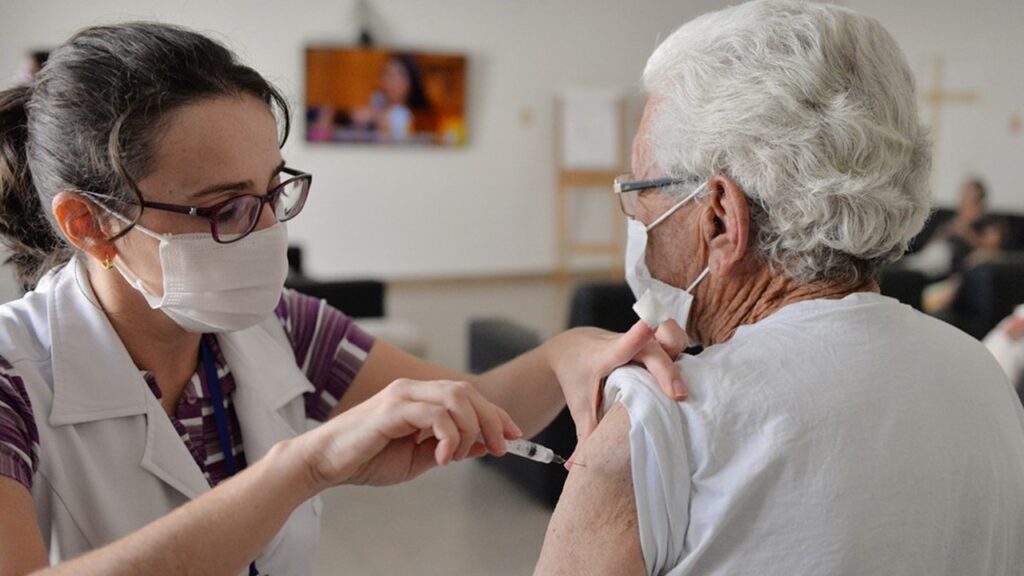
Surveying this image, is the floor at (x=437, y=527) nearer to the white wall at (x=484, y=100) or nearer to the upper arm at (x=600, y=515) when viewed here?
the upper arm at (x=600, y=515)

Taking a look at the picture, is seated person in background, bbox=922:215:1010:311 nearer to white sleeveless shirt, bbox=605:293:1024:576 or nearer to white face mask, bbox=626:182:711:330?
white face mask, bbox=626:182:711:330

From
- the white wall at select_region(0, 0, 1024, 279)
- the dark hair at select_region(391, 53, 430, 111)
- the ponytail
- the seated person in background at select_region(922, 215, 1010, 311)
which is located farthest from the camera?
the dark hair at select_region(391, 53, 430, 111)

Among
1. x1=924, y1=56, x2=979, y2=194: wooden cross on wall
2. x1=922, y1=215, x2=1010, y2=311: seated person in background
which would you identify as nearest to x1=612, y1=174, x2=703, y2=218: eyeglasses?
x1=922, y1=215, x2=1010, y2=311: seated person in background

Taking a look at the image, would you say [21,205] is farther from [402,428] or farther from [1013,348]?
[1013,348]

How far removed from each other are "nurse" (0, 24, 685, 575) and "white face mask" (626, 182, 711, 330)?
0.11 metres

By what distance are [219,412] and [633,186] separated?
683mm

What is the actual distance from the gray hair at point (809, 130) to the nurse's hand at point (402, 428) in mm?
414

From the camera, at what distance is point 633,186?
138 centimetres

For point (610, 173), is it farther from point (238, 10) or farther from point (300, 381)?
point (300, 381)

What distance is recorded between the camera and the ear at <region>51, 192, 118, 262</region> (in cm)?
136

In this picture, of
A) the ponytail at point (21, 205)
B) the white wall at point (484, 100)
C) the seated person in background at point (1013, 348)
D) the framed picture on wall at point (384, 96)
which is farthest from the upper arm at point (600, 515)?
the framed picture on wall at point (384, 96)

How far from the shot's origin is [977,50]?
863cm

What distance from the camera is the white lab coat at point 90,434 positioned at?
1310mm

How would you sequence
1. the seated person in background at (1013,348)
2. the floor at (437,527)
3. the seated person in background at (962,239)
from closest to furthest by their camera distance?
the floor at (437,527), the seated person in background at (1013,348), the seated person in background at (962,239)
